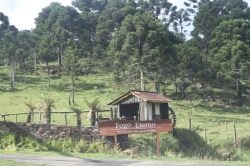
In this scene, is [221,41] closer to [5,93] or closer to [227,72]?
[227,72]

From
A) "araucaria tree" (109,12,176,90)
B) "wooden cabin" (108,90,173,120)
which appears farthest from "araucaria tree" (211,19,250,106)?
"wooden cabin" (108,90,173,120)

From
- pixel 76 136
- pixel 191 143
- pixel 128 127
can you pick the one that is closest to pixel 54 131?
pixel 76 136

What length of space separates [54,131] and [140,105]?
8.05 meters

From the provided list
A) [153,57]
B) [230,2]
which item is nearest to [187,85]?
[153,57]

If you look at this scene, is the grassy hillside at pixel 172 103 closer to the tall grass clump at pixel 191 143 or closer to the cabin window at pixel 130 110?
the tall grass clump at pixel 191 143

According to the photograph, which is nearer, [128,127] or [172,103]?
[128,127]

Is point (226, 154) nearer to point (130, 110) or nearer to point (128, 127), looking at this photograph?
→ point (128, 127)

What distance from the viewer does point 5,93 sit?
47.8 meters

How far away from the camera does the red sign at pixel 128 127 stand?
1812 cm

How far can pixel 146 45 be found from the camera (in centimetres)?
4147

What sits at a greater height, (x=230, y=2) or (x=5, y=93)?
(x=230, y=2)

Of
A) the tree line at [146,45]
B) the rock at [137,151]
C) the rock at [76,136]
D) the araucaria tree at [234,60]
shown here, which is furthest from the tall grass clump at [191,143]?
the araucaria tree at [234,60]

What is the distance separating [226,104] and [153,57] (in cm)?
1394

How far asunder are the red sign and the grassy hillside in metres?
6.87
